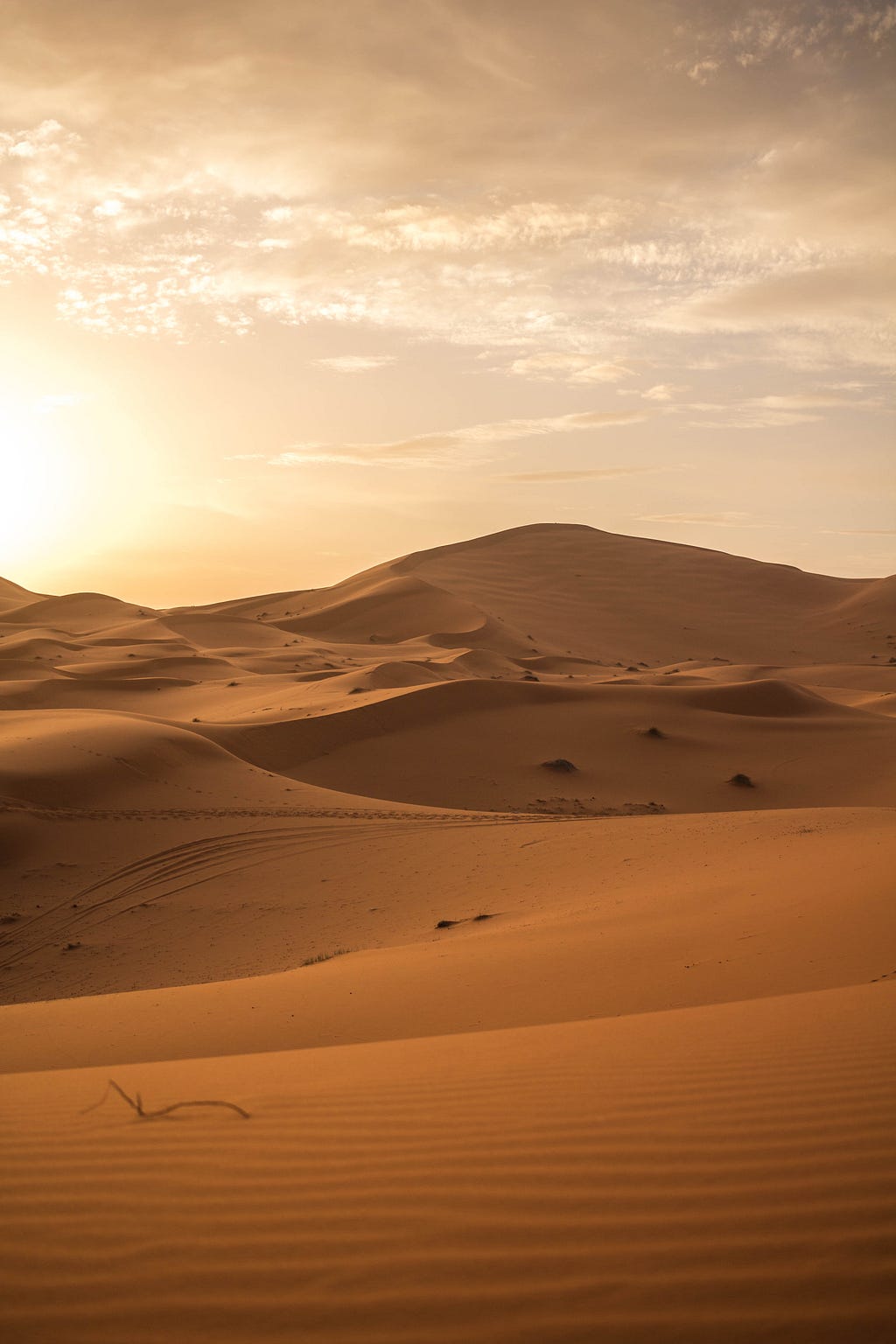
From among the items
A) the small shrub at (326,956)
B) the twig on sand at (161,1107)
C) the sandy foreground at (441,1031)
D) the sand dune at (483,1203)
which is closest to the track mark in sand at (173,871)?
the sandy foreground at (441,1031)

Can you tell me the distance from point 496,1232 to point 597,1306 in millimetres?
429

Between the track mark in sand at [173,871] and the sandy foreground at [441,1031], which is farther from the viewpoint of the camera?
the track mark in sand at [173,871]

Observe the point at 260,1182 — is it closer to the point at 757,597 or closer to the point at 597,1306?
the point at 597,1306

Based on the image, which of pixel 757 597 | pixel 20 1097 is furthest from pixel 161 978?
pixel 757 597

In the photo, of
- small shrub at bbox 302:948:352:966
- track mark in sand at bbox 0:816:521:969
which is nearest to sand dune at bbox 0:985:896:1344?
small shrub at bbox 302:948:352:966

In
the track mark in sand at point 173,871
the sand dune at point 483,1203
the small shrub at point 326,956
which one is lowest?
the small shrub at point 326,956

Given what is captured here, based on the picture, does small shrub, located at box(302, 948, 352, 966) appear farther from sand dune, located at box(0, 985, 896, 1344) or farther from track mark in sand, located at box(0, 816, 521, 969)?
sand dune, located at box(0, 985, 896, 1344)

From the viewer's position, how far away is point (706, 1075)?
4.09 m

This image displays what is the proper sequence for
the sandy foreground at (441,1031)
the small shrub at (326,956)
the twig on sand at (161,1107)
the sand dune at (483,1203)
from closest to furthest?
the sand dune at (483,1203), the sandy foreground at (441,1031), the twig on sand at (161,1107), the small shrub at (326,956)

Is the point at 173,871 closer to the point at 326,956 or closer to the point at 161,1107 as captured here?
the point at 326,956

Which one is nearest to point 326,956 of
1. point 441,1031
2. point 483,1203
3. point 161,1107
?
point 441,1031

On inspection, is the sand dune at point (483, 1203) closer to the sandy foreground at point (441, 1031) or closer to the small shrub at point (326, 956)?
the sandy foreground at point (441, 1031)

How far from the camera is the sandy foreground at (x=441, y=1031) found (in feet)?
8.97

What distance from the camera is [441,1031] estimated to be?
6008 mm
